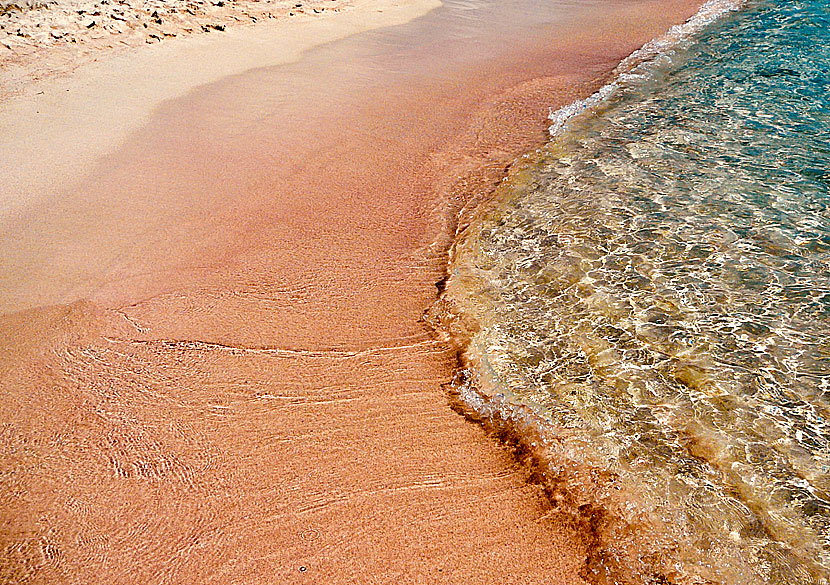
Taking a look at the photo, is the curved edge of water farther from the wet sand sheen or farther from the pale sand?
the pale sand

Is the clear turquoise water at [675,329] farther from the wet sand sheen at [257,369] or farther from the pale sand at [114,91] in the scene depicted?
the pale sand at [114,91]

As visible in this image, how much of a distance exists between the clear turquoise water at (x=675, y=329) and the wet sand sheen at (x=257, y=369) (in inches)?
14.7

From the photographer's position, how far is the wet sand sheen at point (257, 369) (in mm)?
2752

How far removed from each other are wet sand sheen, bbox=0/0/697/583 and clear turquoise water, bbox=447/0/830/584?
0.37 m

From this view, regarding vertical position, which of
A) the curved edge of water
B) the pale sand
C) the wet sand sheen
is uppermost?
the pale sand

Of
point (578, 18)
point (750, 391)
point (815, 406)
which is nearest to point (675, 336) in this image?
point (750, 391)

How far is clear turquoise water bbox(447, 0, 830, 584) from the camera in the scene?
283 centimetres

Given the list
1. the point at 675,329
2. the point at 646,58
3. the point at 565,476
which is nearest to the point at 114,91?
the point at 675,329

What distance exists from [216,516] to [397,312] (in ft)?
5.95

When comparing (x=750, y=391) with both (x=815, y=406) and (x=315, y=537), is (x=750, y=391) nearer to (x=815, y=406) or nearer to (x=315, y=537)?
(x=815, y=406)

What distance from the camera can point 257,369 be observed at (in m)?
3.71

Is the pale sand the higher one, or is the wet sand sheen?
the pale sand

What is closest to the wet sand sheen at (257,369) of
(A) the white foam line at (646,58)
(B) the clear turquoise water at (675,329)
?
(B) the clear turquoise water at (675,329)

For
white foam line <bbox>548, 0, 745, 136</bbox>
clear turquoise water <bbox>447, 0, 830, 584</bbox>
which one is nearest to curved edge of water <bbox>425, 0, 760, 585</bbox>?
clear turquoise water <bbox>447, 0, 830, 584</bbox>
